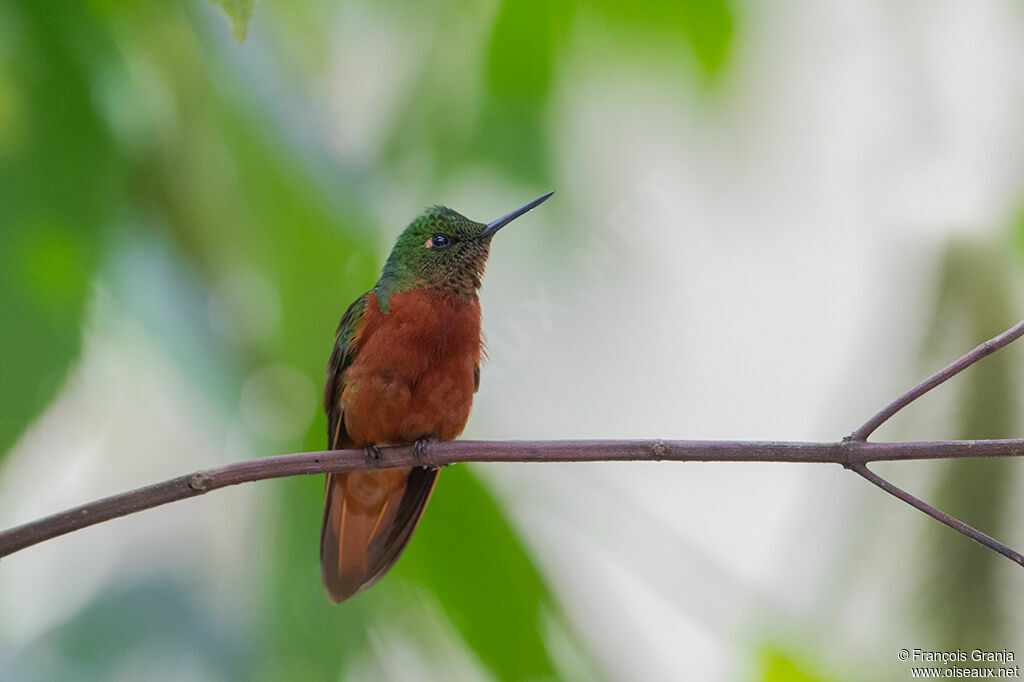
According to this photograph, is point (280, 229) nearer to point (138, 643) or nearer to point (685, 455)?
point (138, 643)

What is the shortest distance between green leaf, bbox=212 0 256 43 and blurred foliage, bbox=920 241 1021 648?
1.42 metres

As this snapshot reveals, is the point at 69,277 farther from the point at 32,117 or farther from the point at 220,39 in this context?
the point at 220,39

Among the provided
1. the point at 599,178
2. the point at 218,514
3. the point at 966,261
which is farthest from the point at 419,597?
the point at 966,261

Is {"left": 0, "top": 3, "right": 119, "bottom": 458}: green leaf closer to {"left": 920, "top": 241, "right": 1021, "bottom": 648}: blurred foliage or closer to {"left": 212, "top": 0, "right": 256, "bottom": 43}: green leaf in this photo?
{"left": 212, "top": 0, "right": 256, "bottom": 43}: green leaf

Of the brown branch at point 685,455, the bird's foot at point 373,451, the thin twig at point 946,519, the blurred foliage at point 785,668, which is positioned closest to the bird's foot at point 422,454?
the bird's foot at point 373,451

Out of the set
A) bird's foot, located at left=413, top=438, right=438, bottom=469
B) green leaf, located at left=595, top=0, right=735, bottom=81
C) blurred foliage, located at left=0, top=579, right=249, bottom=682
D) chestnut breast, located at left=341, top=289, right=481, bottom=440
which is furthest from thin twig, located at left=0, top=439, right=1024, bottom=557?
green leaf, located at left=595, top=0, right=735, bottom=81

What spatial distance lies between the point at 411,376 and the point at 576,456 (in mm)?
866

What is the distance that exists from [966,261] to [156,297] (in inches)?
68.5

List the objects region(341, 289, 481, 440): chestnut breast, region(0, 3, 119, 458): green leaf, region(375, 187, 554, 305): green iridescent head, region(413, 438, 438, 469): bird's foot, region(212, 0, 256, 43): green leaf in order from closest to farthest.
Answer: region(212, 0, 256, 43): green leaf < region(413, 438, 438, 469): bird's foot < region(0, 3, 119, 458): green leaf < region(341, 289, 481, 440): chestnut breast < region(375, 187, 554, 305): green iridescent head

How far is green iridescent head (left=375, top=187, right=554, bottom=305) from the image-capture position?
2006mm

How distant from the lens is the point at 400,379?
187 cm

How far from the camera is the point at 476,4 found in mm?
2180

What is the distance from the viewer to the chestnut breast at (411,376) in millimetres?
1860

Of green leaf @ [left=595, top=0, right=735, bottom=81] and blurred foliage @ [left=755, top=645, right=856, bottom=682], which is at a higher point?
green leaf @ [left=595, top=0, right=735, bottom=81]
